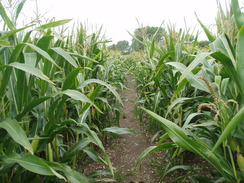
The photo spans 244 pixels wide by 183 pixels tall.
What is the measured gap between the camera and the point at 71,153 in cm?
111

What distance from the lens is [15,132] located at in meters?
0.72

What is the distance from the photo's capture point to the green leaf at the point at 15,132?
0.70 m

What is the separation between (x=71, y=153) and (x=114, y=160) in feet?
3.52

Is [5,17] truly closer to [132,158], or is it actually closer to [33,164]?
[33,164]

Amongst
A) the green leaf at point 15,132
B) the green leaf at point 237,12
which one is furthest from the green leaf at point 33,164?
the green leaf at point 237,12

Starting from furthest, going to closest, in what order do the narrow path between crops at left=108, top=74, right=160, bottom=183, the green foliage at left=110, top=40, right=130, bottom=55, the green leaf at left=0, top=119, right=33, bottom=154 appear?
the green foliage at left=110, top=40, right=130, bottom=55, the narrow path between crops at left=108, top=74, right=160, bottom=183, the green leaf at left=0, top=119, right=33, bottom=154

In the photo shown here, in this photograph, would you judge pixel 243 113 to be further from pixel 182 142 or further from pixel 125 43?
pixel 125 43

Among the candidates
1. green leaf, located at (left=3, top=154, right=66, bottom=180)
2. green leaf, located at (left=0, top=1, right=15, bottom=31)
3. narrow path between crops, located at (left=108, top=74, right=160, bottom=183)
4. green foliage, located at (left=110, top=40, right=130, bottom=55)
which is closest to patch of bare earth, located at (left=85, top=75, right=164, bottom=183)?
narrow path between crops, located at (left=108, top=74, right=160, bottom=183)

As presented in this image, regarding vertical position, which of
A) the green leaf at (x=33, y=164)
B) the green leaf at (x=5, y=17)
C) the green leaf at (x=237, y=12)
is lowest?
the green leaf at (x=33, y=164)

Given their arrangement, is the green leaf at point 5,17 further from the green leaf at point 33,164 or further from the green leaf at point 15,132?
the green leaf at point 33,164

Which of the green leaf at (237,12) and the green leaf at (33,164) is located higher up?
the green leaf at (237,12)

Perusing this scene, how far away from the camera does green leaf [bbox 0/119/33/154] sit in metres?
0.70

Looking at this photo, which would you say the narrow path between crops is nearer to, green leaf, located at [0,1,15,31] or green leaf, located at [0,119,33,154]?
green leaf, located at [0,119,33,154]

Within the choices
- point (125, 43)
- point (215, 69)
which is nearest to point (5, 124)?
point (215, 69)
